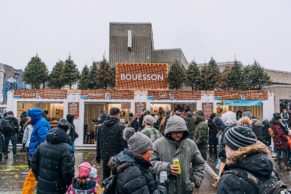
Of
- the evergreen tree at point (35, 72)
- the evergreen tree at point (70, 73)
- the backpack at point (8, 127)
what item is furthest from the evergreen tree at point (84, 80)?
the backpack at point (8, 127)

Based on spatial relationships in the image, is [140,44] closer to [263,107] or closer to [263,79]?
[263,79]

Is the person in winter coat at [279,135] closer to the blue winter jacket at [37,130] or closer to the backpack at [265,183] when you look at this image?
the blue winter jacket at [37,130]

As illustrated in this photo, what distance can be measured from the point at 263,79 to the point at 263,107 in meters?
10.4

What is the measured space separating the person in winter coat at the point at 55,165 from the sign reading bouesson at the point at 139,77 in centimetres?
1427

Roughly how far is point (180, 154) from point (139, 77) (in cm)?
1488

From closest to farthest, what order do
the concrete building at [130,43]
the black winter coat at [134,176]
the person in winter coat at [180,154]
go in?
the black winter coat at [134,176] → the person in winter coat at [180,154] → the concrete building at [130,43]

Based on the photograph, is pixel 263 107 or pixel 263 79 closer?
pixel 263 107

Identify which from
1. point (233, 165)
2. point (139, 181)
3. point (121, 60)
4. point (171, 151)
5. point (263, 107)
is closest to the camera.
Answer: point (233, 165)

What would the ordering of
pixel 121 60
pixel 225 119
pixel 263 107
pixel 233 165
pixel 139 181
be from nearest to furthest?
pixel 233 165 → pixel 139 181 → pixel 225 119 → pixel 263 107 → pixel 121 60

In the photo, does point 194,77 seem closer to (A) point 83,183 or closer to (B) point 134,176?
(A) point 83,183

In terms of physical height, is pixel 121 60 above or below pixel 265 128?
above

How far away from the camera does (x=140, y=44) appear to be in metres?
34.8

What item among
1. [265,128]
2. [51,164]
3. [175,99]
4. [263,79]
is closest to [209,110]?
[175,99]

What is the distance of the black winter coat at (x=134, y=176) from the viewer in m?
2.63
